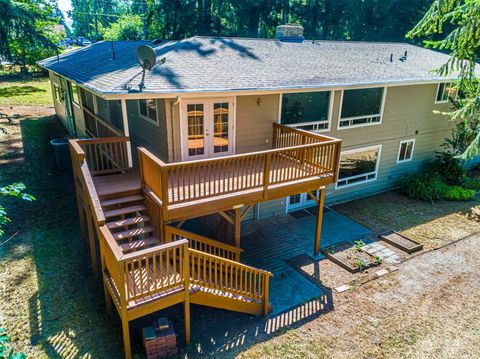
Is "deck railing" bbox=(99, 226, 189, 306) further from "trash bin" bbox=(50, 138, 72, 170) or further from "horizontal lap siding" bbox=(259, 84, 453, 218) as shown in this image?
"trash bin" bbox=(50, 138, 72, 170)

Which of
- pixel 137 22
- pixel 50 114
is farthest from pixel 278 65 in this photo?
pixel 137 22

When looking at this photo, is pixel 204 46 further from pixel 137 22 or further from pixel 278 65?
pixel 137 22

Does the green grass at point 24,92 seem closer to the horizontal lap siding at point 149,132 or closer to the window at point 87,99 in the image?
the window at point 87,99

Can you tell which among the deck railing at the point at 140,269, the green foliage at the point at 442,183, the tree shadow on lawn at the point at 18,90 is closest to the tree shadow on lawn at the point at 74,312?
the deck railing at the point at 140,269

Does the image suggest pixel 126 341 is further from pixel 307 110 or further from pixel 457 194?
pixel 457 194

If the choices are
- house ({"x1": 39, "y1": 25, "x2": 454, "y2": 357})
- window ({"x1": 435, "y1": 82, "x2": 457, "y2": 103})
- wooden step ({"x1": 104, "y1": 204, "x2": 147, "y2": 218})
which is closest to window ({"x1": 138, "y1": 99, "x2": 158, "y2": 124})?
house ({"x1": 39, "y1": 25, "x2": 454, "y2": 357})
